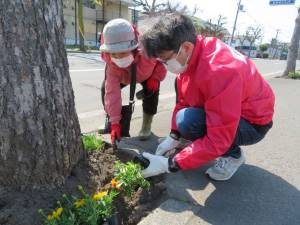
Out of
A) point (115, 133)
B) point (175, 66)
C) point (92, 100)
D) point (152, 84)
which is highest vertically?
point (175, 66)

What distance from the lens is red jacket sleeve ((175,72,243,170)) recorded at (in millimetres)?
2012

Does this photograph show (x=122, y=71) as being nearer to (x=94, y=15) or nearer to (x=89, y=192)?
(x=89, y=192)

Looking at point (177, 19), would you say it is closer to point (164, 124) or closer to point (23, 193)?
point (23, 193)

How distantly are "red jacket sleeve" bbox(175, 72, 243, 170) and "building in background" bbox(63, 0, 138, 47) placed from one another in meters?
29.0

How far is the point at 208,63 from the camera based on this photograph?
2.10 m

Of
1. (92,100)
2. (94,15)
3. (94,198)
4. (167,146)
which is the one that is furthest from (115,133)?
(94,15)

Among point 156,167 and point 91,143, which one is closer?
point 156,167

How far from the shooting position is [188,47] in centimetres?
214

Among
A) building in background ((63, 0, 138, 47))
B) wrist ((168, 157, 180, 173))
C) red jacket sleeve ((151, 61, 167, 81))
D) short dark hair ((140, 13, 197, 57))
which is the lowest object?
building in background ((63, 0, 138, 47))

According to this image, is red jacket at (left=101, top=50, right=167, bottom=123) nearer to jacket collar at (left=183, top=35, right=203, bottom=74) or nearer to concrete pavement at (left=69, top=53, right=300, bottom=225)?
concrete pavement at (left=69, top=53, right=300, bottom=225)

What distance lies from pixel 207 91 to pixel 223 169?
0.78m

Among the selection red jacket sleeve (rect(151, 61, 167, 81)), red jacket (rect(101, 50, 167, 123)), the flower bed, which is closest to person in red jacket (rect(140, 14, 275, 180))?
the flower bed

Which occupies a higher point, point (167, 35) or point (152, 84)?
point (167, 35)

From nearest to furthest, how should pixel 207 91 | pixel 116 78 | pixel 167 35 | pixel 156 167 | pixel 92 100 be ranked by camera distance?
pixel 167 35, pixel 207 91, pixel 156 167, pixel 116 78, pixel 92 100
